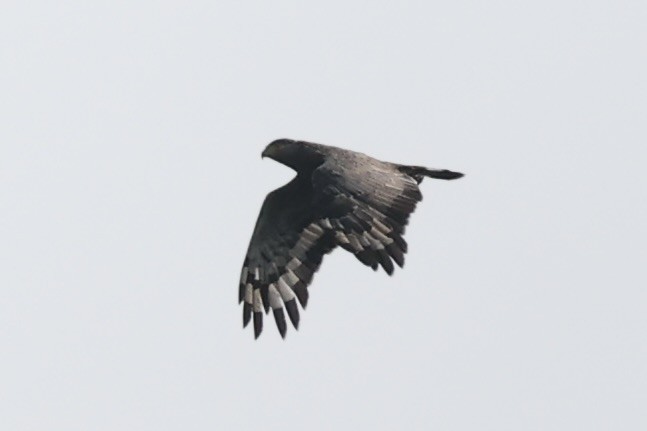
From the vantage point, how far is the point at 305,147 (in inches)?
996

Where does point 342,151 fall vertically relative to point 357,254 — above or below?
above

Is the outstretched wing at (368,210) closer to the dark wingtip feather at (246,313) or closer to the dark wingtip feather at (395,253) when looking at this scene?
the dark wingtip feather at (395,253)

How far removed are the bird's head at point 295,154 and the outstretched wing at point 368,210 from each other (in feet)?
5.01

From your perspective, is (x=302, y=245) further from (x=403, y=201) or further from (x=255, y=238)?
(x=403, y=201)

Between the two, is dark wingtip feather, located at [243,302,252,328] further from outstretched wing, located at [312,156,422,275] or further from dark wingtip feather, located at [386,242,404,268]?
dark wingtip feather, located at [386,242,404,268]

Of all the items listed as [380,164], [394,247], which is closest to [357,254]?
[394,247]

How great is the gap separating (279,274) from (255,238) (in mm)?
603

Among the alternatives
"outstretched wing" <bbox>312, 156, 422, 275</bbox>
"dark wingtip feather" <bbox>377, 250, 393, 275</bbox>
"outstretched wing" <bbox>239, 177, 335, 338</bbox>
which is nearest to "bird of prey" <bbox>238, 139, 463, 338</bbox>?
"outstretched wing" <bbox>239, 177, 335, 338</bbox>

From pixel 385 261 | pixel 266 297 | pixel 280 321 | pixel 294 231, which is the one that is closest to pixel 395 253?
pixel 385 261

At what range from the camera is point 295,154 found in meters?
25.4

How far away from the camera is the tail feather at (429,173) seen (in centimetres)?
2538

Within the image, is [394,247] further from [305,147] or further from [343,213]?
[305,147]

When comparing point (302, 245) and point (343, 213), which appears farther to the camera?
point (302, 245)

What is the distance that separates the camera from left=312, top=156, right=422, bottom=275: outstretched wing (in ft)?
74.9
